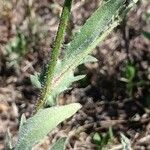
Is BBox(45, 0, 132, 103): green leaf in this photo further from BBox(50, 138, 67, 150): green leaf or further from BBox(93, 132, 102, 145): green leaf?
BBox(93, 132, 102, 145): green leaf

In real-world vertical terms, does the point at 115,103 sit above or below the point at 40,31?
below

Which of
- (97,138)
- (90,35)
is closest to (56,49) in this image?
(90,35)

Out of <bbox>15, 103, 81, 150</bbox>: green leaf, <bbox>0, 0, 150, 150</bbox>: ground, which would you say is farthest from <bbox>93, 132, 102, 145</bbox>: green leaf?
<bbox>15, 103, 81, 150</bbox>: green leaf

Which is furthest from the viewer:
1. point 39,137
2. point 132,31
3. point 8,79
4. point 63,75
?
point 132,31

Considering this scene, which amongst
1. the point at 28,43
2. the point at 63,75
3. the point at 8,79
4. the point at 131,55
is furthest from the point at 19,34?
the point at 63,75

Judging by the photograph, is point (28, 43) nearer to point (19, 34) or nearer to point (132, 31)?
point (19, 34)

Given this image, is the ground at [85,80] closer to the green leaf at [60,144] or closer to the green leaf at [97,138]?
the green leaf at [97,138]
